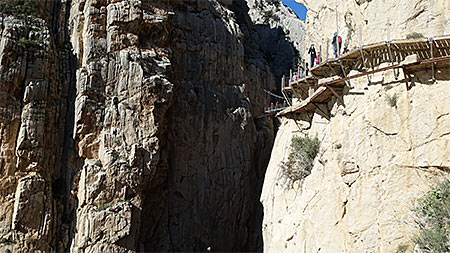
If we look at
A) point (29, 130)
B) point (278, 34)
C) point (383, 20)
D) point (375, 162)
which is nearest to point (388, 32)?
point (383, 20)

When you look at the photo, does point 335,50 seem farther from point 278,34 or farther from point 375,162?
point 278,34

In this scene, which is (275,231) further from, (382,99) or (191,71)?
(191,71)

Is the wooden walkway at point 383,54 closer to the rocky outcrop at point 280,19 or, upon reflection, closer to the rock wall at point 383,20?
the rock wall at point 383,20

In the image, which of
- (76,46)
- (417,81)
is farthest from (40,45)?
(417,81)

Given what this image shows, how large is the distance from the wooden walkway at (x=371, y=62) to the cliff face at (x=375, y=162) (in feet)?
1.24

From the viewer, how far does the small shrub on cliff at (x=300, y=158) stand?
Result: 1925cm

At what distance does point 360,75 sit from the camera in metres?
16.1

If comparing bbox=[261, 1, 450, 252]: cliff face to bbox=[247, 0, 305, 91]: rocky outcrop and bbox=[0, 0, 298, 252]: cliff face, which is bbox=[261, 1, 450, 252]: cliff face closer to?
bbox=[0, 0, 298, 252]: cliff face

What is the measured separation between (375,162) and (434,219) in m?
3.04

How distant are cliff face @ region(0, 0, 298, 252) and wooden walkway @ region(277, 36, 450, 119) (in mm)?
15027

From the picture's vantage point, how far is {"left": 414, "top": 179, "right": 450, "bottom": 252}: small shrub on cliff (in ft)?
39.9

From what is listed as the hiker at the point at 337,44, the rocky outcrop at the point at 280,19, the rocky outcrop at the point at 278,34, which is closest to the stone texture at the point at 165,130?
the rocky outcrop at the point at 278,34

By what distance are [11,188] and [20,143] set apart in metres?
2.96

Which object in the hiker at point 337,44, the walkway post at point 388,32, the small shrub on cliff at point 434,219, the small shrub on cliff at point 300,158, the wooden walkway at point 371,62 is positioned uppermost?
the hiker at point 337,44
